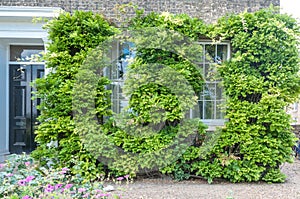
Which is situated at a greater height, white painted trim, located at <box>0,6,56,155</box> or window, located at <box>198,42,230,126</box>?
white painted trim, located at <box>0,6,56,155</box>

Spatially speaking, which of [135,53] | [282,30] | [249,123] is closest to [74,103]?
[135,53]

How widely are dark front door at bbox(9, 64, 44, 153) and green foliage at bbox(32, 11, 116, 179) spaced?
1.56 meters

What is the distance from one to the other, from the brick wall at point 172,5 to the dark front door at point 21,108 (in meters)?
1.43

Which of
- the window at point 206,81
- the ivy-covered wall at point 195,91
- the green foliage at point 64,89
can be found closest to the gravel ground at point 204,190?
the ivy-covered wall at point 195,91

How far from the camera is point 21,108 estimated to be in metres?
5.60

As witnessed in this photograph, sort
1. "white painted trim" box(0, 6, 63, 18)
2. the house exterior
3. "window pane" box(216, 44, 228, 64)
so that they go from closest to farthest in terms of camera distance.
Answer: "white painted trim" box(0, 6, 63, 18) < "window pane" box(216, 44, 228, 64) < the house exterior

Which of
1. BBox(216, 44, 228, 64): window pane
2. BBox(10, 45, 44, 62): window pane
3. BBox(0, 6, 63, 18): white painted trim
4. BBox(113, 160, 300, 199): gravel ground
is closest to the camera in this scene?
BBox(113, 160, 300, 199): gravel ground

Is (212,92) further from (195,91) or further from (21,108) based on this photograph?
(21,108)

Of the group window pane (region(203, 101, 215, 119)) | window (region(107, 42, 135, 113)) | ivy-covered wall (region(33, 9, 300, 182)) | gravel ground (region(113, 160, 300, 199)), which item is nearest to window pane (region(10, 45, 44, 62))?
ivy-covered wall (region(33, 9, 300, 182))

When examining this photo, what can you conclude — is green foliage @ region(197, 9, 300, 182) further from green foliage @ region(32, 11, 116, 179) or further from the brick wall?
green foliage @ region(32, 11, 116, 179)

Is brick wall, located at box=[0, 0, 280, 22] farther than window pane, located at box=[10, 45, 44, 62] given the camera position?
No

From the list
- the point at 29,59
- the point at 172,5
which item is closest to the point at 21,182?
the point at 29,59

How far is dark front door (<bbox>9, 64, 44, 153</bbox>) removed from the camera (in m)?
5.59

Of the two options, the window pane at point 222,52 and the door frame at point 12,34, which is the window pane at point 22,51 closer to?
the door frame at point 12,34
